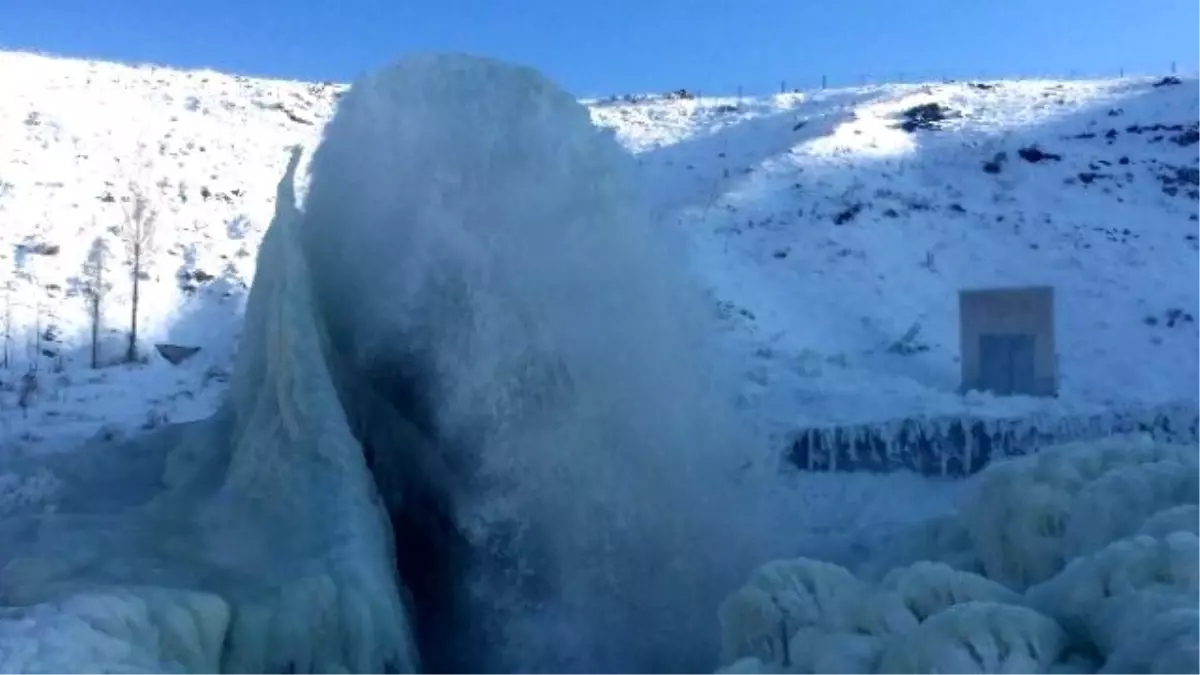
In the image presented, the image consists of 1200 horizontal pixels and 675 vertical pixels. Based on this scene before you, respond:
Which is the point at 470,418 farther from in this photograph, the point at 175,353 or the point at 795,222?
A: the point at 795,222

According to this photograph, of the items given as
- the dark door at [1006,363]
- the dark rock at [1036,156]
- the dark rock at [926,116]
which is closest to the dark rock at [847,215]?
the dark rock at [1036,156]

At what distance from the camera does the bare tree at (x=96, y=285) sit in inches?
564

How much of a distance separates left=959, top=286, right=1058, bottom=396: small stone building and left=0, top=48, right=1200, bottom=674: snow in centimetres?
48

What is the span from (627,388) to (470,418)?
0.85 m

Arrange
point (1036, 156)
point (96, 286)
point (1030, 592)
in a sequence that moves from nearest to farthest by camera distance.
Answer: point (1030, 592) → point (96, 286) → point (1036, 156)

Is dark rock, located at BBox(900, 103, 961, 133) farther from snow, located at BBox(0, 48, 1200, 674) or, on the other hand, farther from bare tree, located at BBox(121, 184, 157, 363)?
bare tree, located at BBox(121, 184, 157, 363)

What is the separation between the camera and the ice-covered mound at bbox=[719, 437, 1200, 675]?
2.91 meters

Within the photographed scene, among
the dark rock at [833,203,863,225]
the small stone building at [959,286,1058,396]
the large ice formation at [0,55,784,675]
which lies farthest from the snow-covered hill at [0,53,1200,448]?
the large ice formation at [0,55,784,675]

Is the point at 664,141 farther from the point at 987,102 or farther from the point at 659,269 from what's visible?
the point at 659,269

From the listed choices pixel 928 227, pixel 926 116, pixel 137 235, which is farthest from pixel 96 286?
pixel 926 116

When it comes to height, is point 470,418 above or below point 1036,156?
below

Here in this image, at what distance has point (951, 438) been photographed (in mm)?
10719

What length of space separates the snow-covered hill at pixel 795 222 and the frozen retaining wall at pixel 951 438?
2.05 ft

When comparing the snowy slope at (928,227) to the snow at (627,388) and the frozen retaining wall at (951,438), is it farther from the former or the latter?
the frozen retaining wall at (951,438)
